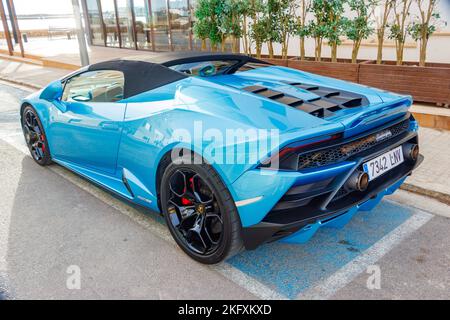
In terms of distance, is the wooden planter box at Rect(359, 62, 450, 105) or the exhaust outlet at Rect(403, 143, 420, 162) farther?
the wooden planter box at Rect(359, 62, 450, 105)

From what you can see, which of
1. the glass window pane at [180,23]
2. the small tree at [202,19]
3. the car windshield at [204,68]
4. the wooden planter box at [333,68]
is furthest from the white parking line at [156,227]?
the glass window pane at [180,23]

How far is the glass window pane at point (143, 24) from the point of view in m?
15.3

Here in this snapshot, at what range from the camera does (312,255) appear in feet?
9.11

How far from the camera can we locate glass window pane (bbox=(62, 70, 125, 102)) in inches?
131

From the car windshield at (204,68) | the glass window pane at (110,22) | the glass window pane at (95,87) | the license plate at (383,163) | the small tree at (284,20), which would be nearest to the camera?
the license plate at (383,163)

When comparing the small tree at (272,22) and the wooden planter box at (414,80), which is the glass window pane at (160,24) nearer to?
the small tree at (272,22)

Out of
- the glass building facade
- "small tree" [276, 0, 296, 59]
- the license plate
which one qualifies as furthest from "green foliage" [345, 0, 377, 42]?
the glass building facade

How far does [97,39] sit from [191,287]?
18.5 m

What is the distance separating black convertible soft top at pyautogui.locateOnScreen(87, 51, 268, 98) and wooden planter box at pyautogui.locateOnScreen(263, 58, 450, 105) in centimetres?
330

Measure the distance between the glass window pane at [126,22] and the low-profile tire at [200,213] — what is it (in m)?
15.0

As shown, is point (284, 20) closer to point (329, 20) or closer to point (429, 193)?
point (329, 20)

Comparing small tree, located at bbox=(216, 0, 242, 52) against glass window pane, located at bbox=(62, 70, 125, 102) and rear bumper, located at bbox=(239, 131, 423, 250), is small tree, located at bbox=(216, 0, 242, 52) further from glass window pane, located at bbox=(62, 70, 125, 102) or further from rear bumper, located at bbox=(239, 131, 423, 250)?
rear bumper, located at bbox=(239, 131, 423, 250)

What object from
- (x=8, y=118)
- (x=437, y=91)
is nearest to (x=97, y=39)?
(x=8, y=118)
